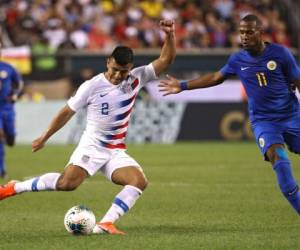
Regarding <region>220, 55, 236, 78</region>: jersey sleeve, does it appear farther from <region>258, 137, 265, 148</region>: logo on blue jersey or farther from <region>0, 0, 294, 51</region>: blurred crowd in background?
<region>0, 0, 294, 51</region>: blurred crowd in background

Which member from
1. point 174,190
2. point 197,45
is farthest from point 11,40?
point 174,190

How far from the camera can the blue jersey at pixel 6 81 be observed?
1608cm

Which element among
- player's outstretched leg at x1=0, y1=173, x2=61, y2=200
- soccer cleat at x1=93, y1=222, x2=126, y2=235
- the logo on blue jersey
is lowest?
soccer cleat at x1=93, y1=222, x2=126, y2=235

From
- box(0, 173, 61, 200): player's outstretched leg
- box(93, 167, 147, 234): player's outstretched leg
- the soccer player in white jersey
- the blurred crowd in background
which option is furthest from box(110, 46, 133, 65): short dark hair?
the blurred crowd in background

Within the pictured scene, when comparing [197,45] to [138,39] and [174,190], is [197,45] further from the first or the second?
[174,190]

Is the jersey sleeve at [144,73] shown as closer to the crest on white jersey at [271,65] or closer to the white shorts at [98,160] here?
the white shorts at [98,160]

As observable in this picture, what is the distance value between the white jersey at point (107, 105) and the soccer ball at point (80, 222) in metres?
0.85

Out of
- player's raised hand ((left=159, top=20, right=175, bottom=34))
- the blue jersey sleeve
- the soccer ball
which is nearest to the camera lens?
the soccer ball

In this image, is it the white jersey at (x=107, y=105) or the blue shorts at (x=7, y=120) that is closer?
the white jersey at (x=107, y=105)

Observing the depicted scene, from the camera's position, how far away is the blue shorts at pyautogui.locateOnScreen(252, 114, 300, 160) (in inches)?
365

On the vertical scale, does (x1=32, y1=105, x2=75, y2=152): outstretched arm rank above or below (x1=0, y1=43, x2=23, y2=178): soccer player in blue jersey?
above

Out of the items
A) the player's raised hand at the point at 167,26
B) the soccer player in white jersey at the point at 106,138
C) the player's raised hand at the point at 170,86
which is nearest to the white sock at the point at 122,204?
the soccer player in white jersey at the point at 106,138

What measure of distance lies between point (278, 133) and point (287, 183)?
58cm

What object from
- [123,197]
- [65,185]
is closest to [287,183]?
[123,197]
